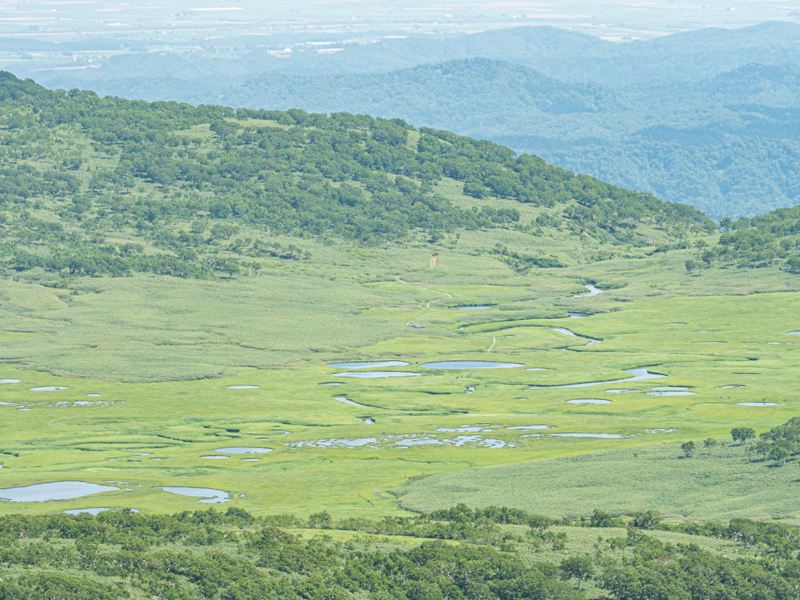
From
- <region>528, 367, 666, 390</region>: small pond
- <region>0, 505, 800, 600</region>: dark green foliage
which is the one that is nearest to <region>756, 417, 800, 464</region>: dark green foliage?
<region>0, 505, 800, 600</region>: dark green foliage

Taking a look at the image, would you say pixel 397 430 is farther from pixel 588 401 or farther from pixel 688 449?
pixel 688 449

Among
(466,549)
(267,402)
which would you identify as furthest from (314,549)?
(267,402)

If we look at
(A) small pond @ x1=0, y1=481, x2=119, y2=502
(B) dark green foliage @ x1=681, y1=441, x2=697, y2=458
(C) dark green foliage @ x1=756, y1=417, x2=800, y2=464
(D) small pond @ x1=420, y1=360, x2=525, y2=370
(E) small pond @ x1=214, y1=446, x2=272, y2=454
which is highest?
(C) dark green foliage @ x1=756, y1=417, x2=800, y2=464

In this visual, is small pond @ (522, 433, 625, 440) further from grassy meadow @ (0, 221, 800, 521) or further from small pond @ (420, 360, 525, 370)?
small pond @ (420, 360, 525, 370)

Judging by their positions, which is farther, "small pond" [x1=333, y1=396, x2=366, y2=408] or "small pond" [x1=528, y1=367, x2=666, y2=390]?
"small pond" [x1=528, y1=367, x2=666, y2=390]

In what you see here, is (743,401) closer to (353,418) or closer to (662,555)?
(353,418)

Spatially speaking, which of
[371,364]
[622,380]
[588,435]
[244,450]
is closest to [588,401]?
[622,380]

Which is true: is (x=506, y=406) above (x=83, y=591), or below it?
below
